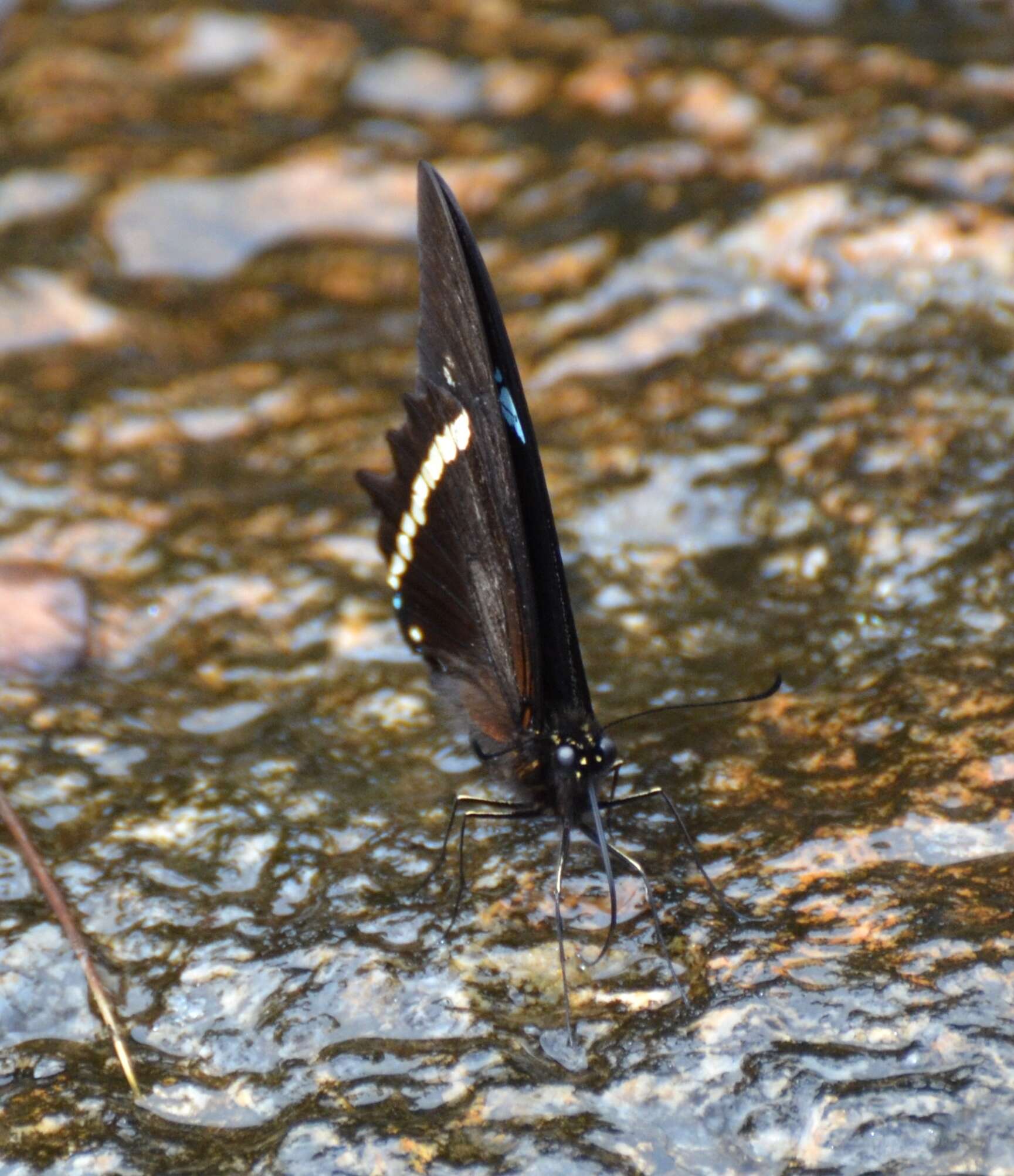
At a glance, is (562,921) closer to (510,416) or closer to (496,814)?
(496,814)

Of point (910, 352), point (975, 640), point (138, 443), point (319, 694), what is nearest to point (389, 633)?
point (319, 694)

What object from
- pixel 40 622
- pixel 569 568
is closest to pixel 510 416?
pixel 569 568

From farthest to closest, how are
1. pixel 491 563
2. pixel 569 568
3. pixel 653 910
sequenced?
pixel 569 568 → pixel 491 563 → pixel 653 910

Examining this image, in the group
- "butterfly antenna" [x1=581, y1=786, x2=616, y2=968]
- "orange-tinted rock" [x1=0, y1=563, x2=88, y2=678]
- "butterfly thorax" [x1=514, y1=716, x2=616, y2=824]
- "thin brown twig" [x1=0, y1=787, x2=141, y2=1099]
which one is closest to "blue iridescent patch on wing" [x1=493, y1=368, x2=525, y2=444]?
"butterfly thorax" [x1=514, y1=716, x2=616, y2=824]

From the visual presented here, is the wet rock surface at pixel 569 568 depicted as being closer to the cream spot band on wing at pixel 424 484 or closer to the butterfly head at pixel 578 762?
the butterfly head at pixel 578 762

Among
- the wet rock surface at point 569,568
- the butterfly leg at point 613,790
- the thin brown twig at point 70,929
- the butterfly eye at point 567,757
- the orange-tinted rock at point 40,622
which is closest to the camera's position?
the wet rock surface at point 569,568

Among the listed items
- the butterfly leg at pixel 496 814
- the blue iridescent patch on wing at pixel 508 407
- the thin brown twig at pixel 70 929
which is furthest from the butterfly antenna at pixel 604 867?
the thin brown twig at pixel 70 929
